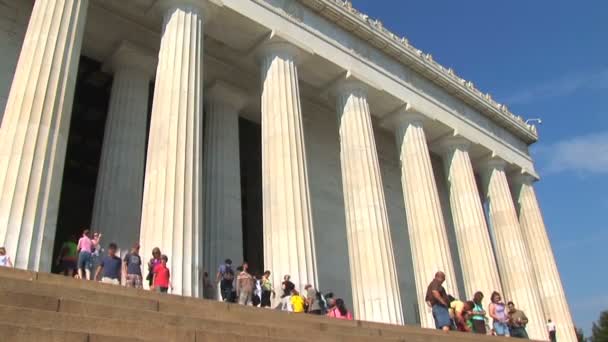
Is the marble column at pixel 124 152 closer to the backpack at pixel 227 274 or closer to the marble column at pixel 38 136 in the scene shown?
the backpack at pixel 227 274

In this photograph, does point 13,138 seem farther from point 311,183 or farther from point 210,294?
point 311,183

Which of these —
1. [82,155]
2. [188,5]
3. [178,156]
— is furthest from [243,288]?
[82,155]

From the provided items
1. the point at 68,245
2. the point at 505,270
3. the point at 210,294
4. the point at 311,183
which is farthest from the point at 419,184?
the point at 68,245

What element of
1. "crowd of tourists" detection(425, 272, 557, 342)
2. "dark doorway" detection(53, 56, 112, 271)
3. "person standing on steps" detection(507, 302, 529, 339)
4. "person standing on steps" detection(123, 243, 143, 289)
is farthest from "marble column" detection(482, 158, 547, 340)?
"person standing on steps" detection(123, 243, 143, 289)

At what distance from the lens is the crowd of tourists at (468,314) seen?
765 inches

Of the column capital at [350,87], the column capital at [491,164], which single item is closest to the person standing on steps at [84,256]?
the column capital at [350,87]

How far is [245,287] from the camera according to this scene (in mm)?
20438

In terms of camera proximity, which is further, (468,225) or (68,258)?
(468,225)

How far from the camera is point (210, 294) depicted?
77.7 ft

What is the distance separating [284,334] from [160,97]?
1330cm

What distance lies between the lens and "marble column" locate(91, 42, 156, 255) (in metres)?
25.2

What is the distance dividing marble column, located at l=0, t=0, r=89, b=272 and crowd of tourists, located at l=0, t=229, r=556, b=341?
1071 millimetres

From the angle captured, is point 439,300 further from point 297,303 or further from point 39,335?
point 39,335

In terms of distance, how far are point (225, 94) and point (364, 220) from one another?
36.7 feet
